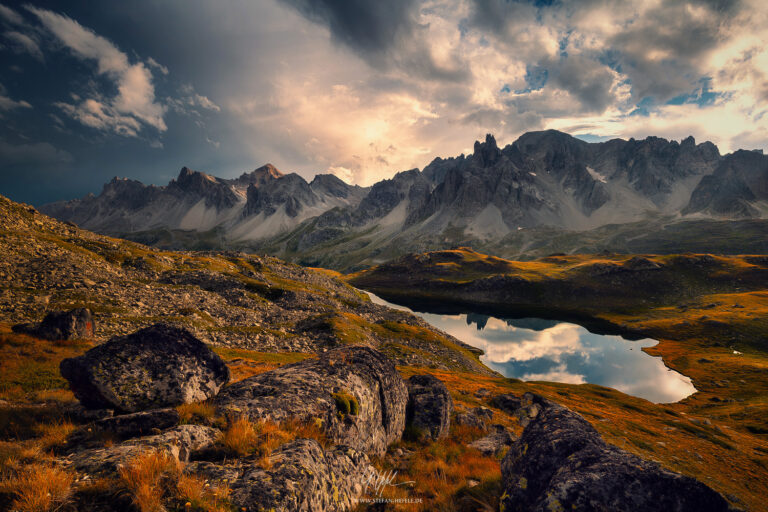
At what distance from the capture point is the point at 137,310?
35844 millimetres

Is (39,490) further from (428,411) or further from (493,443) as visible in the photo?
(493,443)

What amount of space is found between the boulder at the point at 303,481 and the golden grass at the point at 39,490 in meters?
2.73

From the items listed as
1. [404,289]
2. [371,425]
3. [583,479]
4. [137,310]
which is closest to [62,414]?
[371,425]

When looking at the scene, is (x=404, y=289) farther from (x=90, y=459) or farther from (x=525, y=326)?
(x=90, y=459)

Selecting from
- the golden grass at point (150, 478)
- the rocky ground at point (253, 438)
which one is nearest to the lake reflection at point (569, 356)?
the rocky ground at point (253, 438)

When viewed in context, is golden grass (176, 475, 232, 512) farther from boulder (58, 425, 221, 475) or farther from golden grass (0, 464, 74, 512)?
golden grass (0, 464, 74, 512)

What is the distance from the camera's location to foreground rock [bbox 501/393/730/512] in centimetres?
629

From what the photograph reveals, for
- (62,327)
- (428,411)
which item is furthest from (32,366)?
(428,411)

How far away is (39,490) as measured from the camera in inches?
193

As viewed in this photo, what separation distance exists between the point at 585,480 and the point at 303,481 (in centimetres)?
667

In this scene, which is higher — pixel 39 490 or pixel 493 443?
pixel 39 490

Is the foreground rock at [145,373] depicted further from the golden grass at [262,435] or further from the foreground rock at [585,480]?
the foreground rock at [585,480]

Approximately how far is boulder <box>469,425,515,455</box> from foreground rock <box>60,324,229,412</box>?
13.6m

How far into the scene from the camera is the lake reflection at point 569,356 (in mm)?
69375
